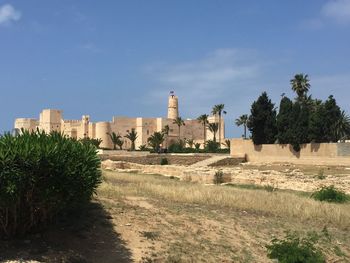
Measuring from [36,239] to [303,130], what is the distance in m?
46.2

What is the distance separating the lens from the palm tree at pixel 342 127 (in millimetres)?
54463

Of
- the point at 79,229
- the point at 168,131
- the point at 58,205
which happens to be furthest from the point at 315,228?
the point at 168,131

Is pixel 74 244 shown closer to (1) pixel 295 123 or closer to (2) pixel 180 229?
(2) pixel 180 229

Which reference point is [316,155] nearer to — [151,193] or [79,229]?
[151,193]

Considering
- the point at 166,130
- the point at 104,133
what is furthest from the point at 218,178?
the point at 104,133

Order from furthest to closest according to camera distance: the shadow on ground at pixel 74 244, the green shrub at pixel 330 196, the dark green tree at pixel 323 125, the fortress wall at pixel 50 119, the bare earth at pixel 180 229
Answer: the fortress wall at pixel 50 119, the dark green tree at pixel 323 125, the green shrub at pixel 330 196, the bare earth at pixel 180 229, the shadow on ground at pixel 74 244

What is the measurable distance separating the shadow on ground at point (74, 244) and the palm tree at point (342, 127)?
46.6m

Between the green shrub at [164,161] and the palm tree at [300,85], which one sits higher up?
the palm tree at [300,85]

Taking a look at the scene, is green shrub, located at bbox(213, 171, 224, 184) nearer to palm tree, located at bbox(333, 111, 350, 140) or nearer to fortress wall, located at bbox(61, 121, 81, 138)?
palm tree, located at bbox(333, 111, 350, 140)

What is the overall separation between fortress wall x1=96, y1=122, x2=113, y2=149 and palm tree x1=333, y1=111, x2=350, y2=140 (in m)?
53.3

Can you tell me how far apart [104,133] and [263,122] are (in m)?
50.4

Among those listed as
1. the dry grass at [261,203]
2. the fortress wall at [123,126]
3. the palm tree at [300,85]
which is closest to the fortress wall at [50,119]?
the fortress wall at [123,126]

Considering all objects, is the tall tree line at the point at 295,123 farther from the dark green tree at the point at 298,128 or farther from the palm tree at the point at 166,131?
the palm tree at the point at 166,131

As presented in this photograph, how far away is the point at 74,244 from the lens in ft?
28.9
